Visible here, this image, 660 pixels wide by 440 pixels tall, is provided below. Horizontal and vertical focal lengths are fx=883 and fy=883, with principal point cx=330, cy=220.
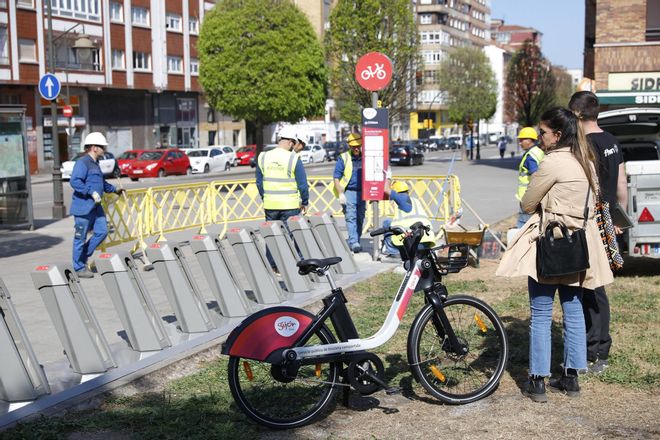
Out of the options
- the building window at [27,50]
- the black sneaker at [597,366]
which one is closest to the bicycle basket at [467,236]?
the black sneaker at [597,366]

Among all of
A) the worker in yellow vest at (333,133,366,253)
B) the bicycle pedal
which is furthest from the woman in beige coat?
the worker in yellow vest at (333,133,366,253)

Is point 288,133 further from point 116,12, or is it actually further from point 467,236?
point 116,12

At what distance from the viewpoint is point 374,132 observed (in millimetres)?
11172

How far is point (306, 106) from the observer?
33562 mm

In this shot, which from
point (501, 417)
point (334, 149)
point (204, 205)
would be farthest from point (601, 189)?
point (334, 149)

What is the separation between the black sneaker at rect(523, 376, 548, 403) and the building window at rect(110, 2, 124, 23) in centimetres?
4620

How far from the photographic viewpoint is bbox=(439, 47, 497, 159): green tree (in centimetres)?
7181

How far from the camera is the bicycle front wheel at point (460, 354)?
5453 millimetres

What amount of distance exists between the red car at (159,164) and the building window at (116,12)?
10.5 m

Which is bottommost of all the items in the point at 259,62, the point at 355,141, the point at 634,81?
the point at 355,141

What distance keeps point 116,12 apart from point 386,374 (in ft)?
151

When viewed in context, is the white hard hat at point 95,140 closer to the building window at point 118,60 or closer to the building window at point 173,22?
the building window at point 118,60

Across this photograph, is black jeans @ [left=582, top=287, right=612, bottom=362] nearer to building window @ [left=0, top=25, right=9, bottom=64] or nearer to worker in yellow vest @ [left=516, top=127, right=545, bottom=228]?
worker in yellow vest @ [left=516, top=127, right=545, bottom=228]

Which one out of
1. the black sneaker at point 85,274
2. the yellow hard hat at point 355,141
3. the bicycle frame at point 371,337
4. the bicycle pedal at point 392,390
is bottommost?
the black sneaker at point 85,274
